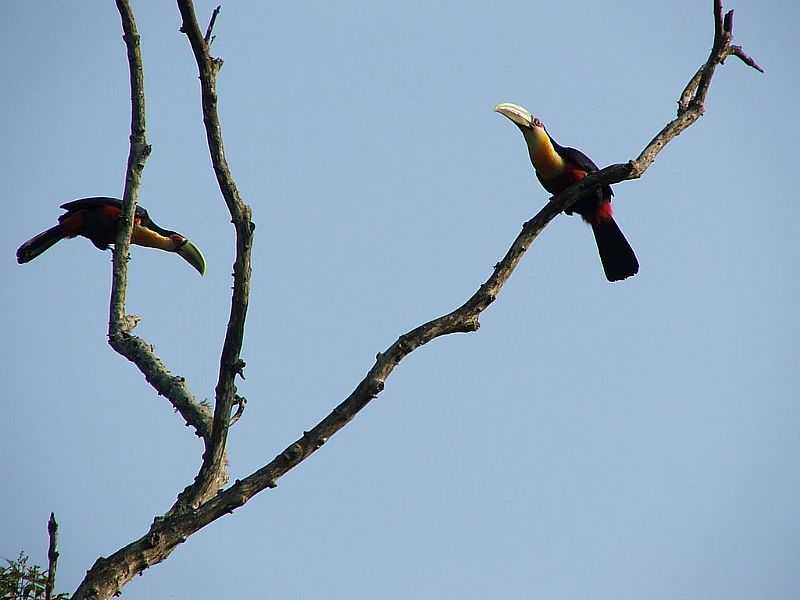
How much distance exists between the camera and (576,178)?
8836 millimetres

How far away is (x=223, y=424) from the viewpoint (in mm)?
5250

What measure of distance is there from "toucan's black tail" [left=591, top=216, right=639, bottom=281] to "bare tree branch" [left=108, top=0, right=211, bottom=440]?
4.35 meters

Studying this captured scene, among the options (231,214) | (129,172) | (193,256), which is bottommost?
(231,214)

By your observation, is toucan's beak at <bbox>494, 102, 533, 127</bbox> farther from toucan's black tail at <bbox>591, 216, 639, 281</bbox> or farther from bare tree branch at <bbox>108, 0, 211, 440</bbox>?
bare tree branch at <bbox>108, 0, 211, 440</bbox>

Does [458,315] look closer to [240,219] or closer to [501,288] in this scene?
[501,288]

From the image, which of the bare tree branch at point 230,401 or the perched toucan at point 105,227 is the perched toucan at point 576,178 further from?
the bare tree branch at point 230,401

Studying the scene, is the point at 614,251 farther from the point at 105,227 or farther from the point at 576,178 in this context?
the point at 105,227

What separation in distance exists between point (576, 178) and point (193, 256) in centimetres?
347

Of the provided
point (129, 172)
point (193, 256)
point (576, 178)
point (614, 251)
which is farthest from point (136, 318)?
point (614, 251)

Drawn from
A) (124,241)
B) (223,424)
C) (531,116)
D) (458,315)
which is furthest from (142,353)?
(531,116)

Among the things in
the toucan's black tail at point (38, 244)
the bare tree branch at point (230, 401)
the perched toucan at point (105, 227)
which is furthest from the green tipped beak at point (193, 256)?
the bare tree branch at point (230, 401)

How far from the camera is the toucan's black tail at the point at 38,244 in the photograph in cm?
876

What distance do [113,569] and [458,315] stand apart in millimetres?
2133

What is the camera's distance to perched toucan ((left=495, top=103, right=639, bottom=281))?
8898mm
